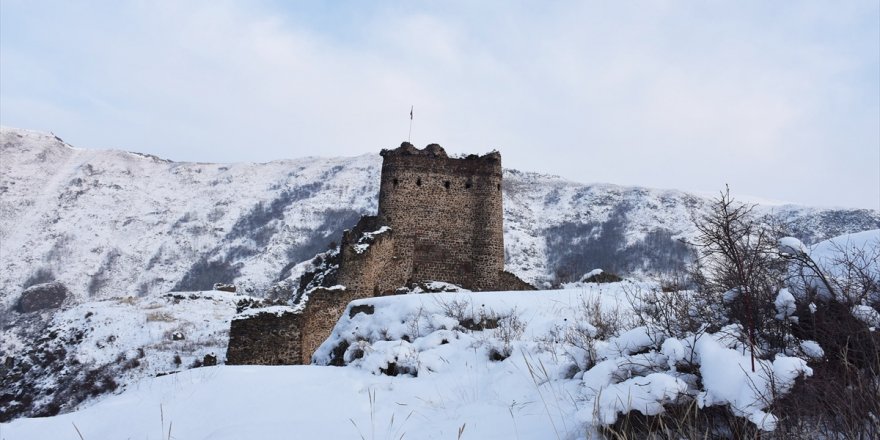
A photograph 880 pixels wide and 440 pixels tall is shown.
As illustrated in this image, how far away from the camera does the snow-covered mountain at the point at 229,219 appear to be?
90250 millimetres

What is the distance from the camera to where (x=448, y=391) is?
17.2 feet

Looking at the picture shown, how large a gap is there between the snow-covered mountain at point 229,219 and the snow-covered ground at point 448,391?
70437 millimetres

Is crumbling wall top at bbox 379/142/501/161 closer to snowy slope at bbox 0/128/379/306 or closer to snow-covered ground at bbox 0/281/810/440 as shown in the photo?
snow-covered ground at bbox 0/281/810/440

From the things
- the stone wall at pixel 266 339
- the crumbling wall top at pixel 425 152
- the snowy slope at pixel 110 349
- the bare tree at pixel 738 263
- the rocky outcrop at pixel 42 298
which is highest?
the crumbling wall top at pixel 425 152

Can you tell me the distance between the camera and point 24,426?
4.76 meters

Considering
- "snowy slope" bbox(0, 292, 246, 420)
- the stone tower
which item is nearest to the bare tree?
"snowy slope" bbox(0, 292, 246, 420)

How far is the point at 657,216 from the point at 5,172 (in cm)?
13030

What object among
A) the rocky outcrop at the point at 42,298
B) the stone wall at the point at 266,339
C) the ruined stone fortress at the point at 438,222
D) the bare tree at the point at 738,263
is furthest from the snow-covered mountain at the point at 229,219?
the bare tree at the point at 738,263

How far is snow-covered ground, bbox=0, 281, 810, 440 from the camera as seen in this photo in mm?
3812

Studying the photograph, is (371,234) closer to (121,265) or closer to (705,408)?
(705,408)

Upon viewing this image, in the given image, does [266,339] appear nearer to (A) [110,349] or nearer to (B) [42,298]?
(A) [110,349]

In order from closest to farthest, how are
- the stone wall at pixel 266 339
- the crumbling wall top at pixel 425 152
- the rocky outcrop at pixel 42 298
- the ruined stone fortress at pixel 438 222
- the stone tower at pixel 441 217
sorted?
the stone wall at pixel 266 339 < the ruined stone fortress at pixel 438 222 < the stone tower at pixel 441 217 < the crumbling wall top at pixel 425 152 < the rocky outcrop at pixel 42 298

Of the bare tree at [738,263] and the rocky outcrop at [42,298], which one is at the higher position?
the bare tree at [738,263]

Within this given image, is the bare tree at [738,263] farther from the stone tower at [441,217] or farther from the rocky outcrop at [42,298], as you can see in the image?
the rocky outcrop at [42,298]
